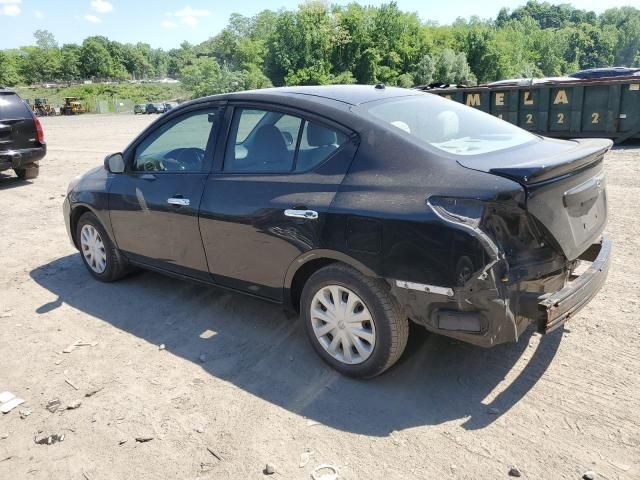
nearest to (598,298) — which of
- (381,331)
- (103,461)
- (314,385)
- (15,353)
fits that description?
(381,331)

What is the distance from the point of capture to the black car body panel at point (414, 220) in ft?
9.11

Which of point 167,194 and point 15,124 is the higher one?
point 15,124

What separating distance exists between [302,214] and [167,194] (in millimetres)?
1468

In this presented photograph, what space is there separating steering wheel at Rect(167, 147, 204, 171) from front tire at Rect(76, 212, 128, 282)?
1.26 m

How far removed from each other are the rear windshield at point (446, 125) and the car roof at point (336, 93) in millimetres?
99

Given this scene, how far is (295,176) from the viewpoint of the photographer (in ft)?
11.5

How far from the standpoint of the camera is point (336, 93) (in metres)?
3.79

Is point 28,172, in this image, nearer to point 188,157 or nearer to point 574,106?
point 188,157

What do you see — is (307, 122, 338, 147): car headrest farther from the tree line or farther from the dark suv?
the tree line

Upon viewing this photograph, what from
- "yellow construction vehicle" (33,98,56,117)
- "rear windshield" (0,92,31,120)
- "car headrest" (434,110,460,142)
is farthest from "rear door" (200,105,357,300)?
"yellow construction vehicle" (33,98,56,117)

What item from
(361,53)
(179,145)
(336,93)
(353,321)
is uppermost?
(361,53)

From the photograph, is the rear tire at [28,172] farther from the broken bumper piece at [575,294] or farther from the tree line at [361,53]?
the tree line at [361,53]

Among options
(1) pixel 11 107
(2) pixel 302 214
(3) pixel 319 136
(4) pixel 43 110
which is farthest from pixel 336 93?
(4) pixel 43 110

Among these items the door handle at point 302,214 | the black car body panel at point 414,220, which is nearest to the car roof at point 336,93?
the black car body panel at point 414,220
